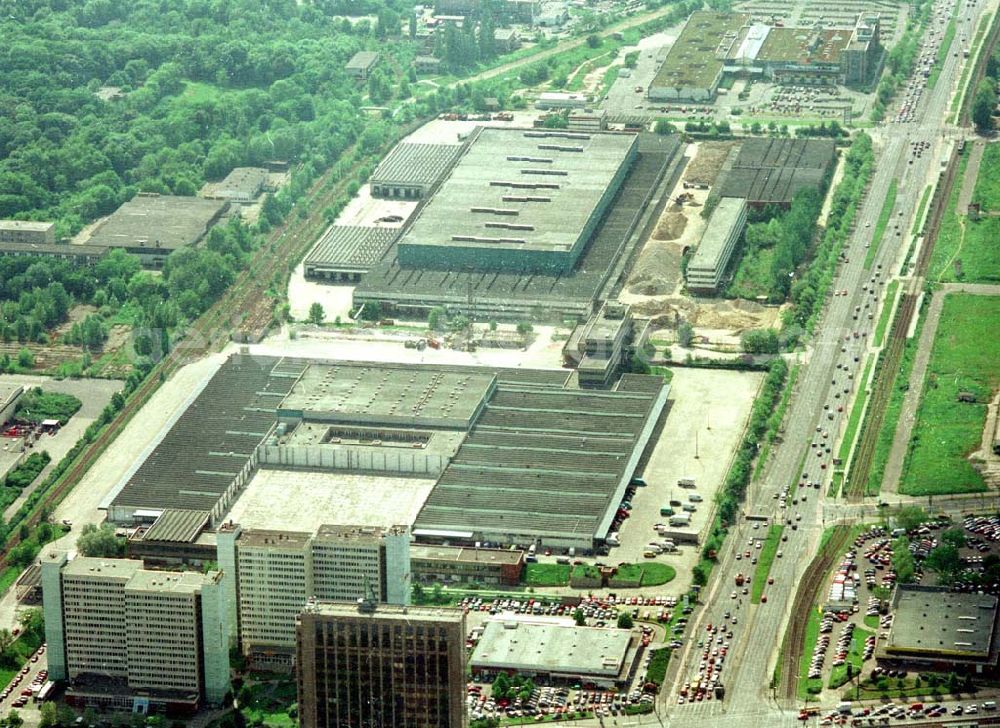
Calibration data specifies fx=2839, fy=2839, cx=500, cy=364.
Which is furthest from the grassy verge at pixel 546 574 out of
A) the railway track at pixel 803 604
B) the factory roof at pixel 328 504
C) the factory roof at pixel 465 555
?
the railway track at pixel 803 604

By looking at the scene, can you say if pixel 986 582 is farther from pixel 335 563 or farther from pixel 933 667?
pixel 335 563

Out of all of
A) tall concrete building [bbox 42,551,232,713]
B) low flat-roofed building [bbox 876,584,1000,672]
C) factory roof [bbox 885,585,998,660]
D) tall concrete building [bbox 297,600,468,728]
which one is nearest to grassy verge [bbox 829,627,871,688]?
low flat-roofed building [bbox 876,584,1000,672]

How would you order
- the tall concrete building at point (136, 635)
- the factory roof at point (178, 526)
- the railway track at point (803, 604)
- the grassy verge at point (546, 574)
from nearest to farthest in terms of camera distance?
1. the tall concrete building at point (136, 635)
2. the railway track at point (803, 604)
3. the grassy verge at point (546, 574)
4. the factory roof at point (178, 526)

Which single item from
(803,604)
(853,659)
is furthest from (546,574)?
(853,659)

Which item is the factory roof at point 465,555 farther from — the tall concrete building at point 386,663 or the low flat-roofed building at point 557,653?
the tall concrete building at point 386,663

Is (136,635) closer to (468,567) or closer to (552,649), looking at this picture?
(552,649)
